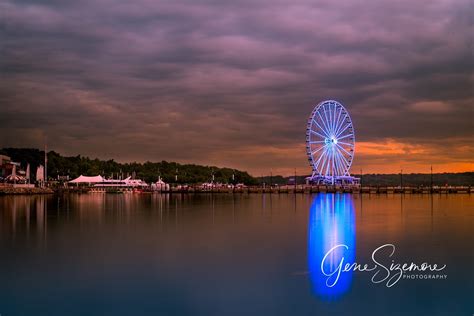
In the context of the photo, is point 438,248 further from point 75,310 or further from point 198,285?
point 75,310

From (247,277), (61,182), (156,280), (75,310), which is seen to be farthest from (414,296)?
(61,182)

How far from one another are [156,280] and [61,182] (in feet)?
531

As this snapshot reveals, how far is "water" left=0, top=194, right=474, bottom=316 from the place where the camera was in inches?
764

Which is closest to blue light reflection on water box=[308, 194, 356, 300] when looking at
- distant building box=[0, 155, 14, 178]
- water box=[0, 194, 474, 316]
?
water box=[0, 194, 474, 316]

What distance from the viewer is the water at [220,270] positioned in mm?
19406

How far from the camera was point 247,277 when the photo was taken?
23.6 m
